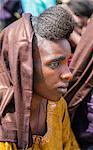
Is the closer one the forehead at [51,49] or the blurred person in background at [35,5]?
the forehead at [51,49]

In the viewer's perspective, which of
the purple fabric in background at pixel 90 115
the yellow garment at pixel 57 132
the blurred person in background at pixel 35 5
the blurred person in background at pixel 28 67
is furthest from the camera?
the blurred person in background at pixel 35 5

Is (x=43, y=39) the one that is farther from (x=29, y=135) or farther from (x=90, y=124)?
(x=90, y=124)

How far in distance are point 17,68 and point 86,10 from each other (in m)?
1.26

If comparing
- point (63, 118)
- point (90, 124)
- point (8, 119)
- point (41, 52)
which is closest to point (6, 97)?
point (8, 119)

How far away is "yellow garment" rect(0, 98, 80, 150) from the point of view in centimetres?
251

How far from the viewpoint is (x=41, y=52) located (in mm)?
2242

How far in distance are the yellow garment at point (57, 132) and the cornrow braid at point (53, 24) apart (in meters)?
0.51

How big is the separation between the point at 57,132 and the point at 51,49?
0.64 metres

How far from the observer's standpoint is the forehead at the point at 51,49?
224 cm

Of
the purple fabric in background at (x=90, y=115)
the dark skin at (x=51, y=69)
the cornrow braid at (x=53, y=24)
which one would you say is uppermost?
the cornrow braid at (x=53, y=24)

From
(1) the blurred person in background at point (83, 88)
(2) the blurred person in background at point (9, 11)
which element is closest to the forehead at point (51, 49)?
(1) the blurred person in background at point (83, 88)

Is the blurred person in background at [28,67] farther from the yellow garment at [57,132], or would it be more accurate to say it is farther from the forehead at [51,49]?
the yellow garment at [57,132]

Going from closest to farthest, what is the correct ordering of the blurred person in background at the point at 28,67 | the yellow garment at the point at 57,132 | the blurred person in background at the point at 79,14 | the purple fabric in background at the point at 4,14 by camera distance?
the blurred person in background at the point at 28,67, the yellow garment at the point at 57,132, the blurred person in background at the point at 79,14, the purple fabric in background at the point at 4,14

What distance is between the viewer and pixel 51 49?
225cm
